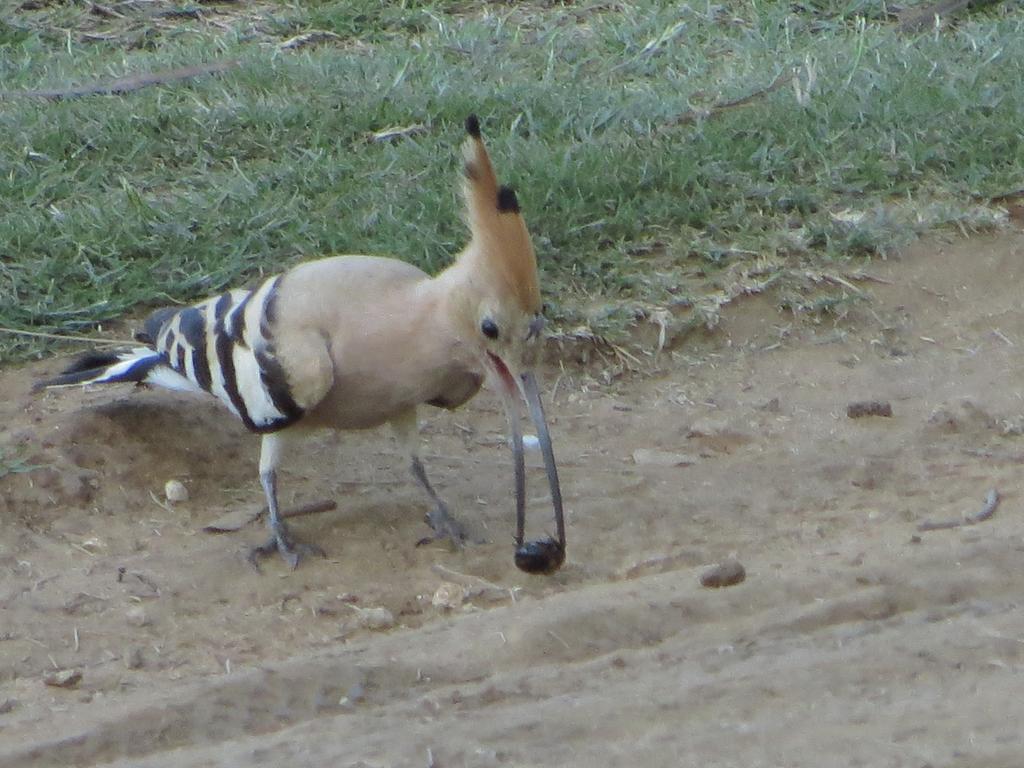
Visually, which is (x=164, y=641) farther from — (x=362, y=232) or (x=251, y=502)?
(x=362, y=232)

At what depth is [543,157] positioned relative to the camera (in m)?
5.39

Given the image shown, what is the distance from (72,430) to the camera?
160 inches

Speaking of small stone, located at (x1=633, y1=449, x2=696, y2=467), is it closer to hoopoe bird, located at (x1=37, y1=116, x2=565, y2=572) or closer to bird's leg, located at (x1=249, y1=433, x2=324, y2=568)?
hoopoe bird, located at (x1=37, y1=116, x2=565, y2=572)

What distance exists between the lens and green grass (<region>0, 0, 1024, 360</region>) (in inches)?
193

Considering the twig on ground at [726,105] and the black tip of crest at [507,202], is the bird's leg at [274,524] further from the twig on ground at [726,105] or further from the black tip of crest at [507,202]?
the twig on ground at [726,105]

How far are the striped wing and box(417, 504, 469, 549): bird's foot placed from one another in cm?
43

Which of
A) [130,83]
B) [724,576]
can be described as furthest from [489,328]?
[130,83]

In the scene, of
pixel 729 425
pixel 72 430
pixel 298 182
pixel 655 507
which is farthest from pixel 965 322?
pixel 72 430

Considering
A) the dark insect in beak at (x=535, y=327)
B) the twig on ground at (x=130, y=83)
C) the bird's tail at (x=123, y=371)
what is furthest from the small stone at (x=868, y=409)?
the twig on ground at (x=130, y=83)

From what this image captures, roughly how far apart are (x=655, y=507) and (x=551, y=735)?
4.39 feet

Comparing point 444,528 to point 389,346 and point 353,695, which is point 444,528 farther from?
point 353,695

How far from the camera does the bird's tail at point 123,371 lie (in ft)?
13.4

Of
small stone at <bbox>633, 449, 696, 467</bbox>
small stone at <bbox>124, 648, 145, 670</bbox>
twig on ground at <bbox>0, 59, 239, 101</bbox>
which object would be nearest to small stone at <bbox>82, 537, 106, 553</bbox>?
small stone at <bbox>124, 648, 145, 670</bbox>

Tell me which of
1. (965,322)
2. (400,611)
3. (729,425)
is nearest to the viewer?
(400,611)
